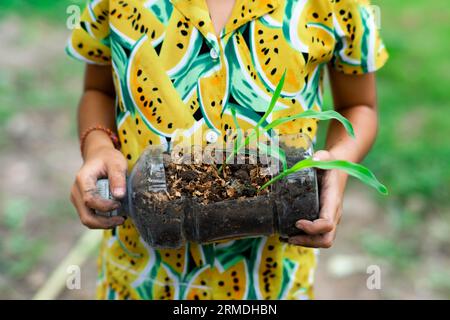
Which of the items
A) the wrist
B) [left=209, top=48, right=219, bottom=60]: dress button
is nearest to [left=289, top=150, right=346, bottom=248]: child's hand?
[left=209, top=48, right=219, bottom=60]: dress button

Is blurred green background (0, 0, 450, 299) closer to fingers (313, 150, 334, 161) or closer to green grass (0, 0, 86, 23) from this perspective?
green grass (0, 0, 86, 23)

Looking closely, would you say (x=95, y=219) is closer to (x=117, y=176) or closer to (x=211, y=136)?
(x=117, y=176)

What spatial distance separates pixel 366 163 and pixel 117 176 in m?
1.80

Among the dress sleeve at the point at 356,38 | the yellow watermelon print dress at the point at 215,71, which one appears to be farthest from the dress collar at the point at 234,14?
the dress sleeve at the point at 356,38

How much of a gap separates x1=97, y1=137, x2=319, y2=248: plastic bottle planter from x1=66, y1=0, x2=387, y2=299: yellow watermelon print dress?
14cm

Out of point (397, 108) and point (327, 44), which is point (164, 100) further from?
point (397, 108)

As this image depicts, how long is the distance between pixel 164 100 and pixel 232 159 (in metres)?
0.20

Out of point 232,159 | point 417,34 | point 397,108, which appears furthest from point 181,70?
point 417,34

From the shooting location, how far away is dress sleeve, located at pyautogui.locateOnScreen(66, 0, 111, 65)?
3.90 feet

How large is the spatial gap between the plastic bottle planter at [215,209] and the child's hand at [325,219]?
0.05ft

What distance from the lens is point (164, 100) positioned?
1099 millimetres

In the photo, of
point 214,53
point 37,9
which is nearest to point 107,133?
point 214,53

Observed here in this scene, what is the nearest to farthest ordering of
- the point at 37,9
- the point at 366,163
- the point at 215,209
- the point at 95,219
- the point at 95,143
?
the point at 215,209, the point at 95,219, the point at 95,143, the point at 366,163, the point at 37,9

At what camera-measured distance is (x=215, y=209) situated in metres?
0.95
